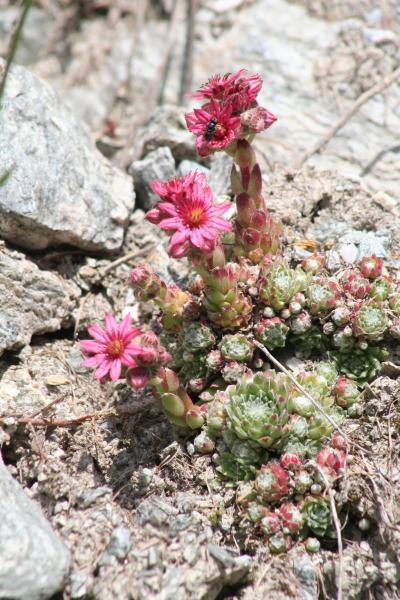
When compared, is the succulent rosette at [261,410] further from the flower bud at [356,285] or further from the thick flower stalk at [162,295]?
the flower bud at [356,285]

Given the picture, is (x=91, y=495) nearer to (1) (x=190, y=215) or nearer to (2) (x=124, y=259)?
(1) (x=190, y=215)

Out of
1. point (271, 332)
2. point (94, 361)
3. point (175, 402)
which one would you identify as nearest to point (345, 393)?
point (271, 332)

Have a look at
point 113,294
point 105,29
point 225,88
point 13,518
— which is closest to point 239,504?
point 13,518

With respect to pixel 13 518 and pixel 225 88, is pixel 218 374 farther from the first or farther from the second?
pixel 225 88

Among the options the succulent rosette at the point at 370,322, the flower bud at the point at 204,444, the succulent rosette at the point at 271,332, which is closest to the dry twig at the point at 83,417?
the flower bud at the point at 204,444

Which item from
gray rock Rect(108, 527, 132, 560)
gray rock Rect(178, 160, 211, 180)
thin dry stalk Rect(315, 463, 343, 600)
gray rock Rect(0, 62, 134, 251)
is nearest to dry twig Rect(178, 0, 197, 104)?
gray rock Rect(178, 160, 211, 180)

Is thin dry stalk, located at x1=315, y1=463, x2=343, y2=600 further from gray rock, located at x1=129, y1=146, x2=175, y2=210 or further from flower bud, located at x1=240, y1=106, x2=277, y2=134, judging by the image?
gray rock, located at x1=129, y1=146, x2=175, y2=210
